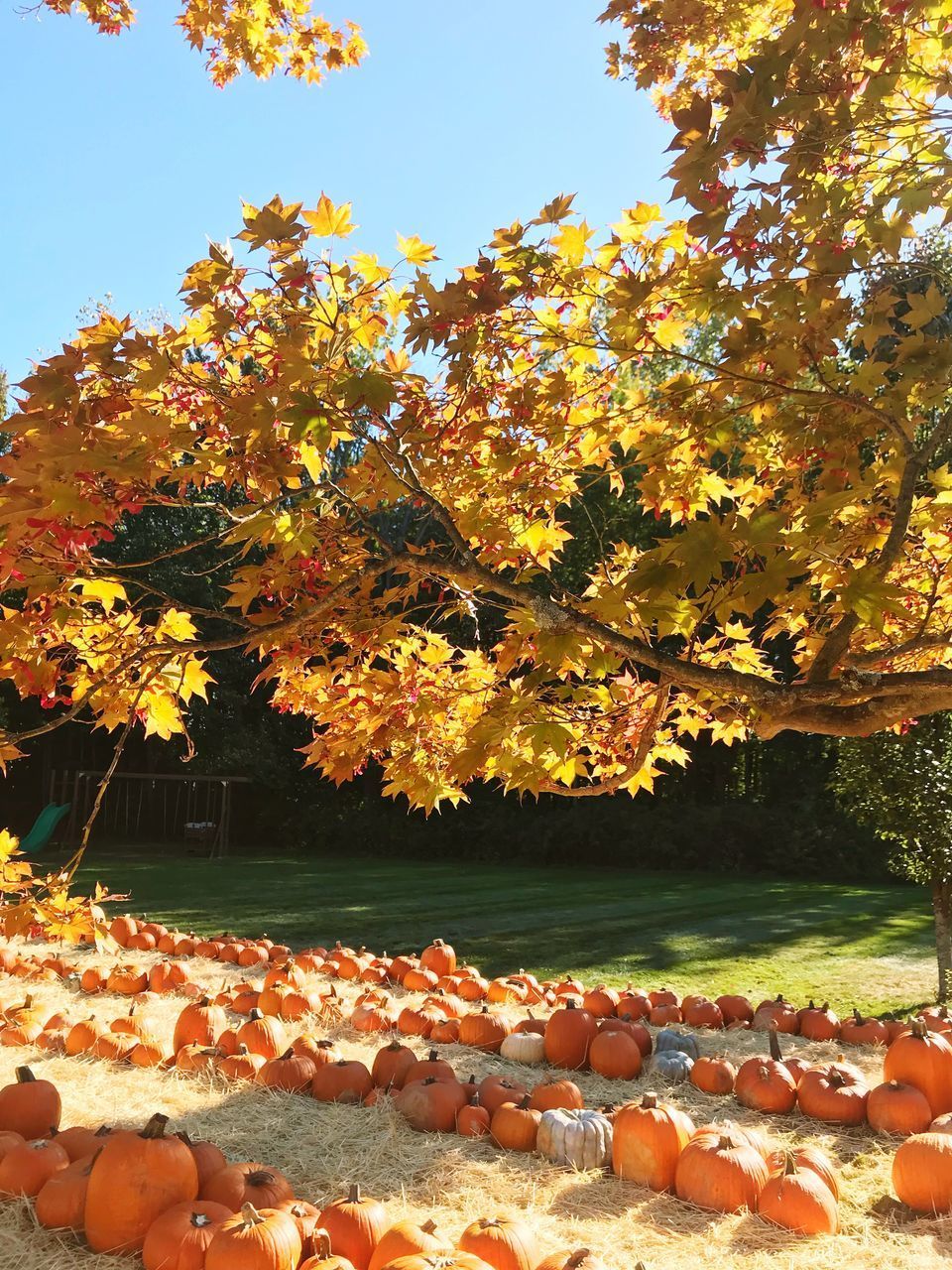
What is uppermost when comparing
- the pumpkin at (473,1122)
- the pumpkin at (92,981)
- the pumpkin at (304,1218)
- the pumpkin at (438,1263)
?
the pumpkin at (438,1263)

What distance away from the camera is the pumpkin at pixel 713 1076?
11.9ft

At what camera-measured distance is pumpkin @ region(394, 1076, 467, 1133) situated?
3201 mm

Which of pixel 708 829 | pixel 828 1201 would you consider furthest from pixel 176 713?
pixel 708 829

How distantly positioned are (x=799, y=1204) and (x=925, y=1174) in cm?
42

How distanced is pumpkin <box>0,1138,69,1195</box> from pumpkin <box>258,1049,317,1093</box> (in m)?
1.02

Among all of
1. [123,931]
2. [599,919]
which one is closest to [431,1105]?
[123,931]

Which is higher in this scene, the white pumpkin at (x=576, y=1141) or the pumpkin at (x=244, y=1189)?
the pumpkin at (x=244, y=1189)

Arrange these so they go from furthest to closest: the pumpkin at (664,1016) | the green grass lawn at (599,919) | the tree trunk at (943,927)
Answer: the green grass lawn at (599,919), the tree trunk at (943,927), the pumpkin at (664,1016)

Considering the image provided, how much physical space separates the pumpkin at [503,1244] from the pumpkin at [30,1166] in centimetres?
111

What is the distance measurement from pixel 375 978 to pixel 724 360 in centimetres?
397

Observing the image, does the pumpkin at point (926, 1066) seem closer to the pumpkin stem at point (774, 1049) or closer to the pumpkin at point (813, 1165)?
the pumpkin stem at point (774, 1049)

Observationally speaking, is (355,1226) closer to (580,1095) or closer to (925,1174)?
(580,1095)

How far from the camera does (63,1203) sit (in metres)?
2.41

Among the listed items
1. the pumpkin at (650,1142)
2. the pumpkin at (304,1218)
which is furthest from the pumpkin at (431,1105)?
the pumpkin at (304,1218)
